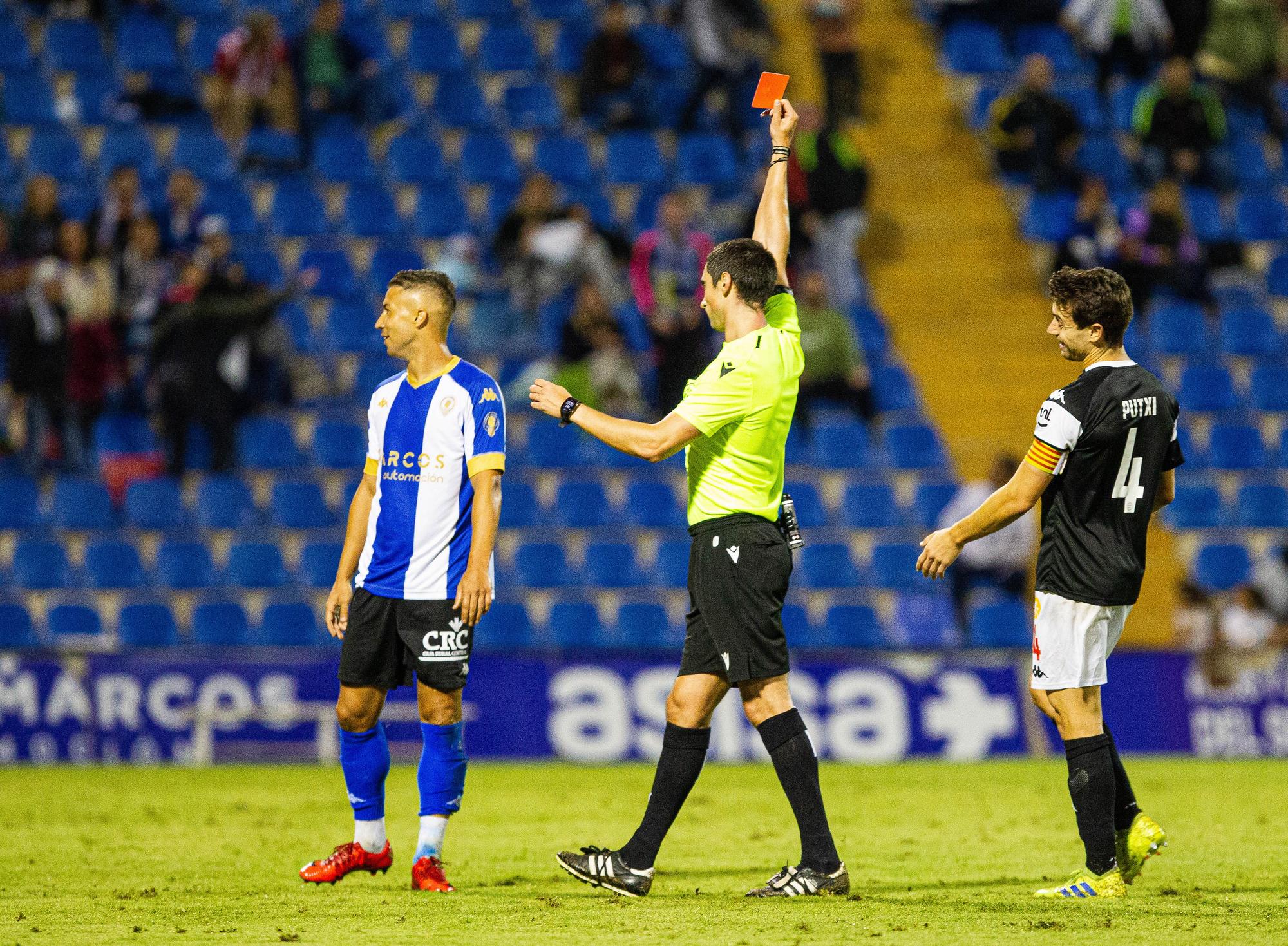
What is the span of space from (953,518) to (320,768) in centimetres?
569

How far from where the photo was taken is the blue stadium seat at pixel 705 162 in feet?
56.6

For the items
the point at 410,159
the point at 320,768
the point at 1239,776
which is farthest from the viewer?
the point at 410,159

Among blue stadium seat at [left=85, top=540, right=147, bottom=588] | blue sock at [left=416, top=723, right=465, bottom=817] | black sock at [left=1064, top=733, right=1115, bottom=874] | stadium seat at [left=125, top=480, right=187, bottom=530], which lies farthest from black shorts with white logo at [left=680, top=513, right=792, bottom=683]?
stadium seat at [left=125, top=480, right=187, bottom=530]

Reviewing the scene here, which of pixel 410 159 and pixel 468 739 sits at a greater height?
pixel 410 159

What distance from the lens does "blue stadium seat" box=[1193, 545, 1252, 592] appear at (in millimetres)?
14773

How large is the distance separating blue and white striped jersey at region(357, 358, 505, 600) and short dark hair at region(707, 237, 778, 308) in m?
1.03

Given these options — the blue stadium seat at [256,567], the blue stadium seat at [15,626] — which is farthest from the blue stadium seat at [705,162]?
the blue stadium seat at [15,626]

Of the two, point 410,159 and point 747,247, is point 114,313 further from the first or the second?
point 747,247

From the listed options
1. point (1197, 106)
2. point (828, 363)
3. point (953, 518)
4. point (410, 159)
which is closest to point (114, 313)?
point (410, 159)

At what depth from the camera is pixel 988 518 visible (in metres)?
5.92

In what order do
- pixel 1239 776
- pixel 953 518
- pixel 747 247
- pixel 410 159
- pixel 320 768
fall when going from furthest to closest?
pixel 410 159 < pixel 953 518 < pixel 320 768 < pixel 1239 776 < pixel 747 247

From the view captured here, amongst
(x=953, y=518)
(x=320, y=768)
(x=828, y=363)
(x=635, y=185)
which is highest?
(x=635, y=185)

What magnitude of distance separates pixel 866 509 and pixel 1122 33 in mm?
7407

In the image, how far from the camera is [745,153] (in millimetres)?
17531
